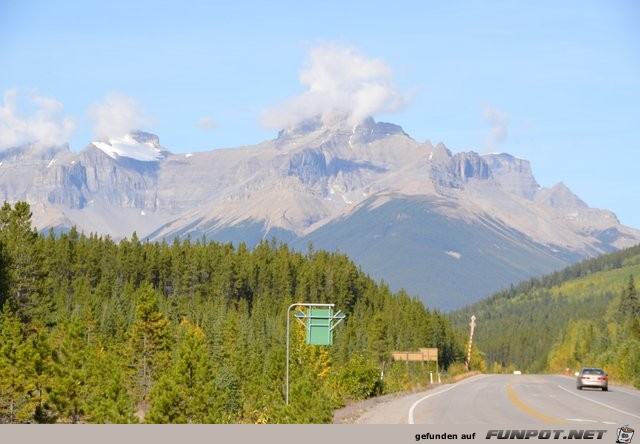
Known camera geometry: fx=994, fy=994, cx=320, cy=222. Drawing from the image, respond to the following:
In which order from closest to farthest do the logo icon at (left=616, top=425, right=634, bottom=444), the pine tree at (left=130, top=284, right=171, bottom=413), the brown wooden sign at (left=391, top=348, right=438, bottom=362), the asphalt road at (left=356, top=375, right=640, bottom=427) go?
the logo icon at (left=616, top=425, right=634, bottom=444) → the asphalt road at (left=356, top=375, right=640, bottom=427) → the brown wooden sign at (left=391, top=348, right=438, bottom=362) → the pine tree at (left=130, top=284, right=171, bottom=413)

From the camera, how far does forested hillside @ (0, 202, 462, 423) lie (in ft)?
217

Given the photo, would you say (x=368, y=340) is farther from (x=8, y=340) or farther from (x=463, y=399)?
(x=463, y=399)

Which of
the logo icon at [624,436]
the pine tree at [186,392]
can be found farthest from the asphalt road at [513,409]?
the pine tree at [186,392]

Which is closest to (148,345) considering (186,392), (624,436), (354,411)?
(186,392)

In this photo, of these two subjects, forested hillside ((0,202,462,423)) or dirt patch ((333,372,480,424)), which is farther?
forested hillside ((0,202,462,423))

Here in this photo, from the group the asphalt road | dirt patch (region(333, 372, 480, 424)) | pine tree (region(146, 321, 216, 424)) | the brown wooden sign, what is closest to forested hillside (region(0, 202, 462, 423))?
pine tree (region(146, 321, 216, 424))

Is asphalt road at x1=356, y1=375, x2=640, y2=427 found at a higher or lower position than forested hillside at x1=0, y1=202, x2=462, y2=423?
lower

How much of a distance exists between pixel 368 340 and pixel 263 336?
16.6 m

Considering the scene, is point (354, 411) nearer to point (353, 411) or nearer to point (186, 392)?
point (353, 411)

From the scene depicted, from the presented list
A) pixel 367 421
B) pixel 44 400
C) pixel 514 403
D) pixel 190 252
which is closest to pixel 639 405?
pixel 514 403

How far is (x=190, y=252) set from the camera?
626 ft

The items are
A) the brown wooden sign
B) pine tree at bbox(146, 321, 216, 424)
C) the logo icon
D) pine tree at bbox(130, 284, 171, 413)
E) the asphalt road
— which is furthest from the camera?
pine tree at bbox(130, 284, 171, 413)

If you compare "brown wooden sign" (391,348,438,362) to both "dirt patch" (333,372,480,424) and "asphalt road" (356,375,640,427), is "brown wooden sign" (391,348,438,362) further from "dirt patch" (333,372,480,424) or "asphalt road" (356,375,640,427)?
"asphalt road" (356,375,640,427)

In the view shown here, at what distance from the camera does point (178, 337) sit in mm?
125000
